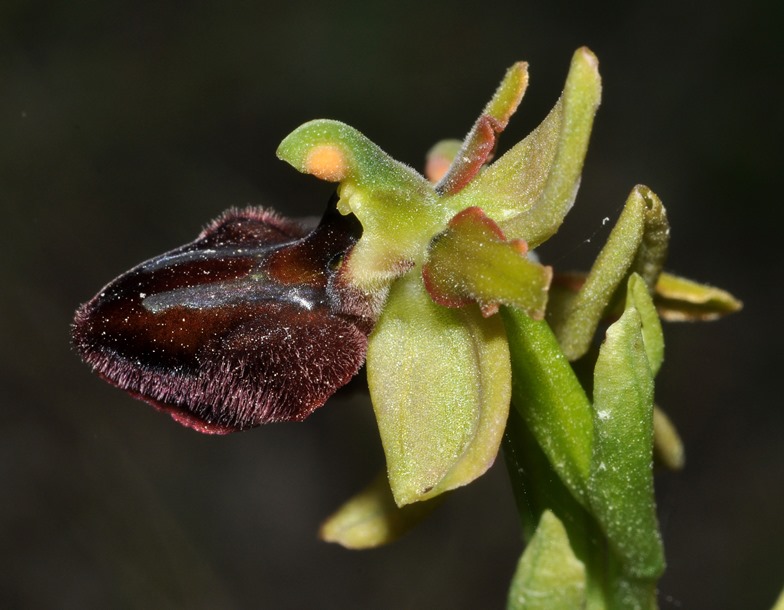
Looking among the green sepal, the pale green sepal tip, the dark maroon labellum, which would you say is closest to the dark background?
the dark maroon labellum

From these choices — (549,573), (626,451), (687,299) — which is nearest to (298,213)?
(687,299)

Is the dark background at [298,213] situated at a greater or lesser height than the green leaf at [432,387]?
lesser

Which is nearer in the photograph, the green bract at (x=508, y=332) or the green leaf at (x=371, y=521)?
the green bract at (x=508, y=332)

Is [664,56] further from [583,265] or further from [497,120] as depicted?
[497,120]

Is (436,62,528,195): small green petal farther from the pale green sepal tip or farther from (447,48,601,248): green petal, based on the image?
the pale green sepal tip

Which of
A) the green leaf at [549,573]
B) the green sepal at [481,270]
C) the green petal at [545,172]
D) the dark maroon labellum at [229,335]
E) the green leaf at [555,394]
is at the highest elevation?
the green petal at [545,172]

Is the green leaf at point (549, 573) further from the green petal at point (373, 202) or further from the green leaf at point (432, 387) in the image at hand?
the green petal at point (373, 202)

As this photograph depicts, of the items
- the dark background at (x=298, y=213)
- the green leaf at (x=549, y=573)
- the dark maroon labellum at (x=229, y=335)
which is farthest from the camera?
the dark background at (x=298, y=213)

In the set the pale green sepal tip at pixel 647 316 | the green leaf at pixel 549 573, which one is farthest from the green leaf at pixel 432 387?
the pale green sepal tip at pixel 647 316
